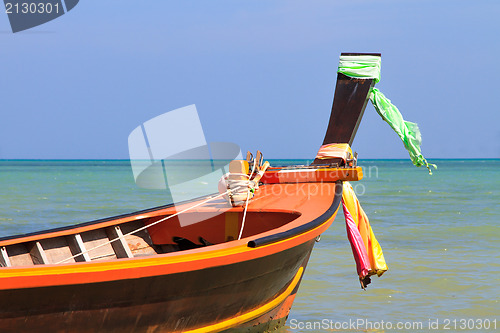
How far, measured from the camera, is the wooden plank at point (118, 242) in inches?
225

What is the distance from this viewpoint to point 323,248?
1061 cm

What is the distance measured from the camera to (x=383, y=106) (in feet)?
25.6

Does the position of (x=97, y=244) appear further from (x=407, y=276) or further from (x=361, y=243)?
(x=407, y=276)

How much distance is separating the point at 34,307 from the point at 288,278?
2425 mm

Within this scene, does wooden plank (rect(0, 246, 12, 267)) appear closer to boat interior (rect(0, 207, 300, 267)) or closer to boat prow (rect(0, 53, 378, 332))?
boat prow (rect(0, 53, 378, 332))

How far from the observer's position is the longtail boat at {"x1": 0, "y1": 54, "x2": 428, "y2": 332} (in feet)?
11.5

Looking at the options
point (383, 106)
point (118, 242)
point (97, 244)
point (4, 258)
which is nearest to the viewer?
point (4, 258)

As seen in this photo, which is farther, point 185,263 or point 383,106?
point 383,106

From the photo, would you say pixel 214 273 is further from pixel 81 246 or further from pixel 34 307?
pixel 81 246

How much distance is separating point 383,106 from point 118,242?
3686 mm

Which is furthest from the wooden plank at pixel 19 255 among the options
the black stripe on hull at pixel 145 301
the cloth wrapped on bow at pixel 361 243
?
the cloth wrapped on bow at pixel 361 243

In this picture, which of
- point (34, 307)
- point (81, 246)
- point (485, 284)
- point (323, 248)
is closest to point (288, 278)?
point (81, 246)

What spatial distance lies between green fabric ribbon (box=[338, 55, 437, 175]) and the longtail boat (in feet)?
0.34

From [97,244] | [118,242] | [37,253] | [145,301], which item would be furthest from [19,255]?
[145,301]
